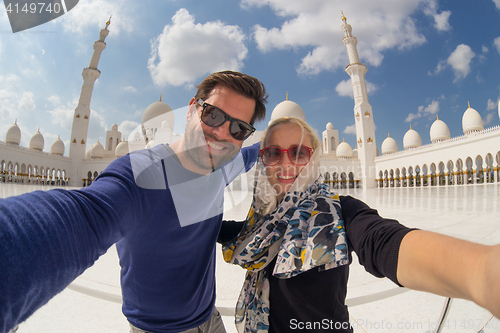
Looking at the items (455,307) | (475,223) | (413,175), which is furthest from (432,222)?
(413,175)

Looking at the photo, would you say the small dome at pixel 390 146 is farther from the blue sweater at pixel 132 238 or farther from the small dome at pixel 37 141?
the small dome at pixel 37 141

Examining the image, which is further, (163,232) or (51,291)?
(163,232)

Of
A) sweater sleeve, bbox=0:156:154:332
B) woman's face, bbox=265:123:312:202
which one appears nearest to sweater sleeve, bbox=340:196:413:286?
woman's face, bbox=265:123:312:202

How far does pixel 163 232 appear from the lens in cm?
65

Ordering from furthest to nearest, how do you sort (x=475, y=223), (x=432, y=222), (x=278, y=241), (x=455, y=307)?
1. (x=432, y=222)
2. (x=475, y=223)
3. (x=455, y=307)
4. (x=278, y=241)

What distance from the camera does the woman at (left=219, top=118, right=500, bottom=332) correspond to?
38 centimetres

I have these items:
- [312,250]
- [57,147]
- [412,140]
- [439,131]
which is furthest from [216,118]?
[57,147]

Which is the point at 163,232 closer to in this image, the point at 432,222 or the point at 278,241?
the point at 278,241

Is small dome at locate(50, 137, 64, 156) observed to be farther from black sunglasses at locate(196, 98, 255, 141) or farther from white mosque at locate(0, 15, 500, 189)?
black sunglasses at locate(196, 98, 255, 141)

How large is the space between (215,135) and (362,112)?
58.1 ft

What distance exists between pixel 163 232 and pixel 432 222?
3.44 m

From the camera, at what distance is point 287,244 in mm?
688

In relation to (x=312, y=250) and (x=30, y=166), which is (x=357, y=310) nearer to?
(x=312, y=250)

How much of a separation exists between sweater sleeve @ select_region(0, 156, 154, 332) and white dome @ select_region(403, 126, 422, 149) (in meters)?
20.8
